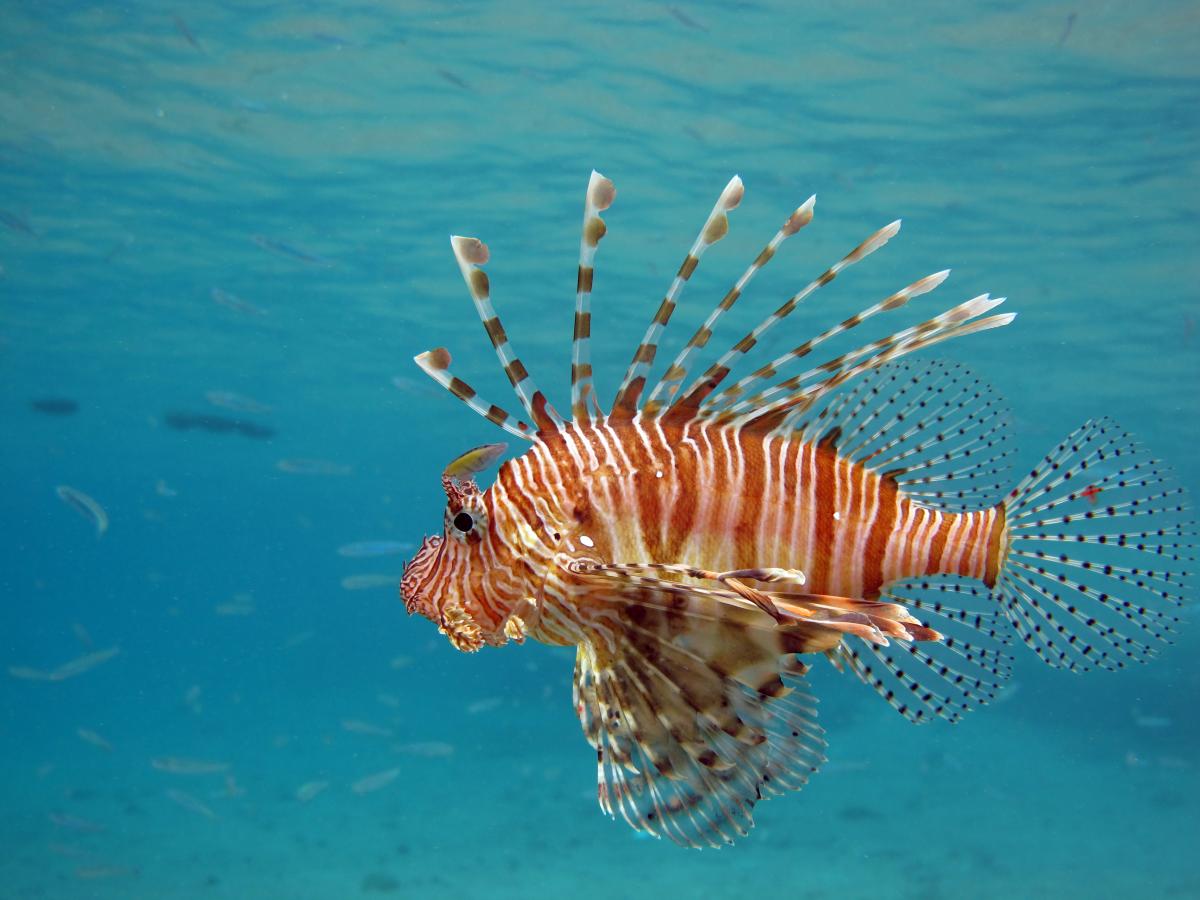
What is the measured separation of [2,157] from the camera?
691 inches

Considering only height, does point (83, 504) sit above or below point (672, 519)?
below

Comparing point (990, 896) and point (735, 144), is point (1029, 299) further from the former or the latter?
point (990, 896)

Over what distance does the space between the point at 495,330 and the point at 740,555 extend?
32.7 inches

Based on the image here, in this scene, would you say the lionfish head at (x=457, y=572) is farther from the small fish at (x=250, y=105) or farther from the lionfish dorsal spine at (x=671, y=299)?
the small fish at (x=250, y=105)

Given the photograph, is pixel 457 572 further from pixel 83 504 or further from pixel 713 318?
pixel 83 504

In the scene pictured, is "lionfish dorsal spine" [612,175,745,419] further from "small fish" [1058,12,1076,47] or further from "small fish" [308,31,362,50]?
"small fish" [308,31,362,50]

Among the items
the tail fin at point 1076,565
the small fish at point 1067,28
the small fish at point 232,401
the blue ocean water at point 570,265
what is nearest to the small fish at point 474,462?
the tail fin at point 1076,565

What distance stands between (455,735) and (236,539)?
80005 mm

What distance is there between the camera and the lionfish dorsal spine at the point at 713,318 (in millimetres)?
2322

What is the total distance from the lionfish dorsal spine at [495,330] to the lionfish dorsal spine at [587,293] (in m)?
0.09

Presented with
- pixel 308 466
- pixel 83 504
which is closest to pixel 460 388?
pixel 83 504

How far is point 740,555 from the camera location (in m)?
2.34

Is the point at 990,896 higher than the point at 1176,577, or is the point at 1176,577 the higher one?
the point at 1176,577

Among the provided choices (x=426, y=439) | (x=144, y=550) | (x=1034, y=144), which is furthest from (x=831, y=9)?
(x=144, y=550)
